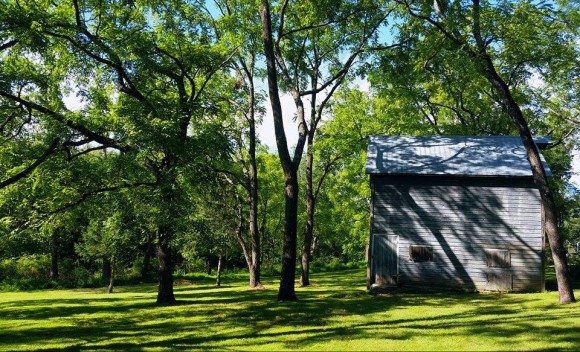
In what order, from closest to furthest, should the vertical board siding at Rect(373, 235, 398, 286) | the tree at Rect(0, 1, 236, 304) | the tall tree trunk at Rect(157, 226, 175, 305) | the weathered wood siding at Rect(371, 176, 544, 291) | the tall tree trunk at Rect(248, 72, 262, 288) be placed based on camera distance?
the tree at Rect(0, 1, 236, 304) → the tall tree trunk at Rect(157, 226, 175, 305) → the weathered wood siding at Rect(371, 176, 544, 291) → the vertical board siding at Rect(373, 235, 398, 286) → the tall tree trunk at Rect(248, 72, 262, 288)

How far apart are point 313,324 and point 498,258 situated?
13.5m

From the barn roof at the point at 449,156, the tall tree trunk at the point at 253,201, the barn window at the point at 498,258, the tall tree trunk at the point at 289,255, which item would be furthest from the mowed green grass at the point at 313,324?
the tall tree trunk at the point at 253,201

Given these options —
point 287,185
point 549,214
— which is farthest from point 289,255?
point 549,214

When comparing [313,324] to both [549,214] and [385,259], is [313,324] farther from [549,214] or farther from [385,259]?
[385,259]

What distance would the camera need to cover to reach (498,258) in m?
25.1

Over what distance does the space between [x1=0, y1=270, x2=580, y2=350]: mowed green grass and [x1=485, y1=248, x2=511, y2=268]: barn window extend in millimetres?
2166

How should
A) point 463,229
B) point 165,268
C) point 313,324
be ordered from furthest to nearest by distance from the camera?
1. point 463,229
2. point 165,268
3. point 313,324

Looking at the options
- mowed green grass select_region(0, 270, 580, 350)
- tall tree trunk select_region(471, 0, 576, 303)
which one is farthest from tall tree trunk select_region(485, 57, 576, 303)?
mowed green grass select_region(0, 270, 580, 350)

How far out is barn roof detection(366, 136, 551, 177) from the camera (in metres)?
25.6

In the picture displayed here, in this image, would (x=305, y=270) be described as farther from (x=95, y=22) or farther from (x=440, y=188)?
(x=95, y=22)

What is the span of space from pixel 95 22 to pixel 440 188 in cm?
1789

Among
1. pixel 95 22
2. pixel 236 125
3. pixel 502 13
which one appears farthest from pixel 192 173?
pixel 236 125

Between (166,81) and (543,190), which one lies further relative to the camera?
(166,81)

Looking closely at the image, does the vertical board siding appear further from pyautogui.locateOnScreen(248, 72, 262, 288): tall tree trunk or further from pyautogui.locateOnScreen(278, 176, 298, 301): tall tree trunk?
pyautogui.locateOnScreen(248, 72, 262, 288): tall tree trunk
